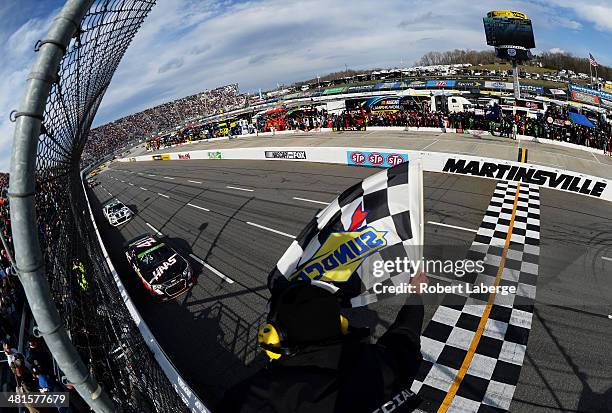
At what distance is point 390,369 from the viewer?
1.82 meters

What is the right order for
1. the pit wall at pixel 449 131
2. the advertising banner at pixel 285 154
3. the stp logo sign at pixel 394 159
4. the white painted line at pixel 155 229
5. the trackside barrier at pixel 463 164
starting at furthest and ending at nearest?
the advertising banner at pixel 285 154 < the stp logo sign at pixel 394 159 < the pit wall at pixel 449 131 < the white painted line at pixel 155 229 < the trackside barrier at pixel 463 164

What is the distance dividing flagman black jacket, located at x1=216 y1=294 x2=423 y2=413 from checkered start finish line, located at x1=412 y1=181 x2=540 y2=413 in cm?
393

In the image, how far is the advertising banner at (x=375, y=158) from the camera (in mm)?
17609

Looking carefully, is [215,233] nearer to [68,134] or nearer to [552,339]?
[68,134]

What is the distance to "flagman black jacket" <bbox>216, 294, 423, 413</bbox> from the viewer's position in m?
1.56

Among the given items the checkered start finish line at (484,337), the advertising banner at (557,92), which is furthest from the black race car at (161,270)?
the advertising banner at (557,92)

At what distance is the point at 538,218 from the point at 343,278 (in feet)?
31.3

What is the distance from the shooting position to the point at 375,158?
60.6 ft

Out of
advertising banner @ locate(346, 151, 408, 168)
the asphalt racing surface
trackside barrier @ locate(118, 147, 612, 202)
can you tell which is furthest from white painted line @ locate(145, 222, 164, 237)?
advertising banner @ locate(346, 151, 408, 168)

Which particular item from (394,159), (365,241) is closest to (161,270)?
(365,241)

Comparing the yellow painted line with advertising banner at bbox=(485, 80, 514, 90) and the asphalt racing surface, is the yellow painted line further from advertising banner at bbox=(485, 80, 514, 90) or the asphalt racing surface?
advertising banner at bbox=(485, 80, 514, 90)

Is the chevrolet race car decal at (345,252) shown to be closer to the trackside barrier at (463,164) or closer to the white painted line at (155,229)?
the trackside barrier at (463,164)

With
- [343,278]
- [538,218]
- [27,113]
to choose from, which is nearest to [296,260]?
[343,278]

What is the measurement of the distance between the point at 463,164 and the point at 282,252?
9976 mm
